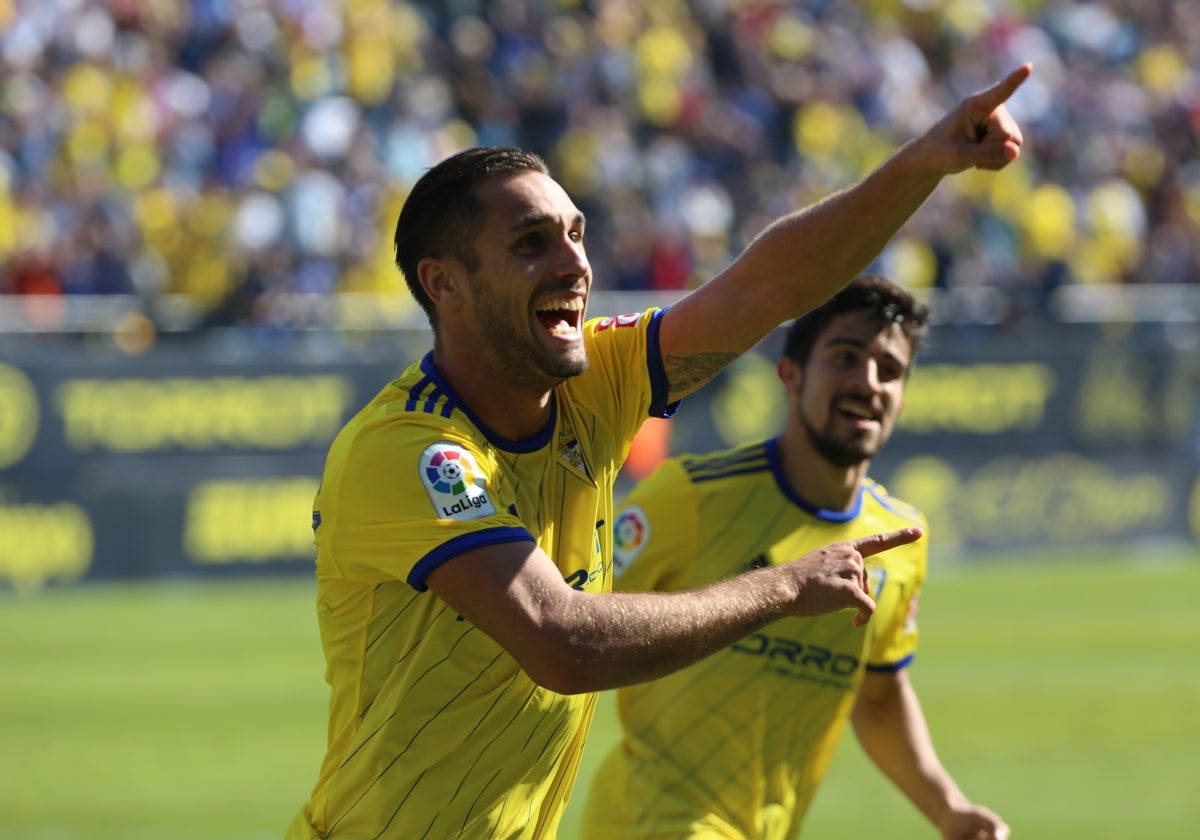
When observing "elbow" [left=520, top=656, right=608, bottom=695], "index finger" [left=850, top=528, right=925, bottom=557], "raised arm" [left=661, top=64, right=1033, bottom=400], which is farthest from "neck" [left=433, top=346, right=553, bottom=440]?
"index finger" [left=850, top=528, right=925, bottom=557]

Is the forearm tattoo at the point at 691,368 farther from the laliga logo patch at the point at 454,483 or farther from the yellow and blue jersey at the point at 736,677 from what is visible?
the yellow and blue jersey at the point at 736,677

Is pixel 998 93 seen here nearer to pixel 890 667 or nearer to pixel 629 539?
pixel 629 539

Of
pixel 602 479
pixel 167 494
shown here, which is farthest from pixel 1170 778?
pixel 167 494

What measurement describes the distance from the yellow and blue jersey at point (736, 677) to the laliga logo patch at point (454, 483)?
5.88 ft

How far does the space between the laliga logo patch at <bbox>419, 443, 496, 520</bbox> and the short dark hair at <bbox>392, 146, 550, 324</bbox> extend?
46 centimetres

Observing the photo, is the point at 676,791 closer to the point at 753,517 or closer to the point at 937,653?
the point at 753,517

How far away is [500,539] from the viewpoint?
3.79 meters

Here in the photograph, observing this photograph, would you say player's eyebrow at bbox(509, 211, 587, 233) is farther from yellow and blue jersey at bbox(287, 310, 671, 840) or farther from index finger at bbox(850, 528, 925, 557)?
index finger at bbox(850, 528, 925, 557)

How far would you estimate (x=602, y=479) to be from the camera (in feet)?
14.4

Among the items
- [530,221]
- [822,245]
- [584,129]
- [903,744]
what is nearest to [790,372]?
[903,744]

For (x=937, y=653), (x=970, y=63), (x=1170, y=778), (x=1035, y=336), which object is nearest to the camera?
(x=1170, y=778)

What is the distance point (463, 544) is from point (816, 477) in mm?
2247

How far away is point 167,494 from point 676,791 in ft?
41.0

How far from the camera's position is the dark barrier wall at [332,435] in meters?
16.8
